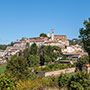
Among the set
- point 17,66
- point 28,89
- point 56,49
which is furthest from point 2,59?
point 28,89

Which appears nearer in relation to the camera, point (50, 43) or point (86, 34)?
point (86, 34)

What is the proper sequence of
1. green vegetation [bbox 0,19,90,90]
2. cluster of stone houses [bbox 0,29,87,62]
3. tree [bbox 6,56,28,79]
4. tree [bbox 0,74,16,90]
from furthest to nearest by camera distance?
cluster of stone houses [bbox 0,29,87,62] → tree [bbox 6,56,28,79] → green vegetation [bbox 0,19,90,90] → tree [bbox 0,74,16,90]

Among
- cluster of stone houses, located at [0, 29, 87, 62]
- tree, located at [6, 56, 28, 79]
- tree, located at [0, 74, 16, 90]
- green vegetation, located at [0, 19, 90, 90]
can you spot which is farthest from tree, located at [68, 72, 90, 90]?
cluster of stone houses, located at [0, 29, 87, 62]

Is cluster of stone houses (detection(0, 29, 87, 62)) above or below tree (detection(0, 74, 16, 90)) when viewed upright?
above

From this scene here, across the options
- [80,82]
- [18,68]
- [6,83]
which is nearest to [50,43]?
[18,68]

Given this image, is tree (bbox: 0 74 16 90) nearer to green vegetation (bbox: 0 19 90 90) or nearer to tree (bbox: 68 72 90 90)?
green vegetation (bbox: 0 19 90 90)

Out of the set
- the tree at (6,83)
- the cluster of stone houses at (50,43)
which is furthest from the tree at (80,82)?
the cluster of stone houses at (50,43)

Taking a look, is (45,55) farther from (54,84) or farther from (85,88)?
(85,88)

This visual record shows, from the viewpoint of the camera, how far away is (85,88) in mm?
14242

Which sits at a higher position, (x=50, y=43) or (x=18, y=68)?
(x=50, y=43)

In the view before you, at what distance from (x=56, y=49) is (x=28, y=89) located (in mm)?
38653

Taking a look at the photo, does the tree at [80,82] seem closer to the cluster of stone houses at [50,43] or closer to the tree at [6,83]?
the tree at [6,83]

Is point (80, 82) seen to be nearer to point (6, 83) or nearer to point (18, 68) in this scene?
point (6, 83)

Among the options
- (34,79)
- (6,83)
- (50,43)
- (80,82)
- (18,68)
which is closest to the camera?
(6,83)
